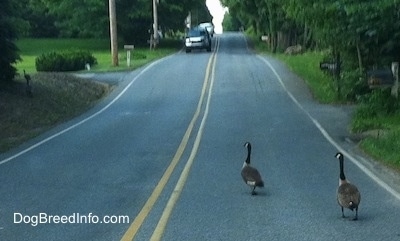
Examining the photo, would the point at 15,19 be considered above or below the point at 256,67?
above

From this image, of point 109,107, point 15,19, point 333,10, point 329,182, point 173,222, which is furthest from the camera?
point 109,107

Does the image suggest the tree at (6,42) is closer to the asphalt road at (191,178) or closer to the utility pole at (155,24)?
the asphalt road at (191,178)

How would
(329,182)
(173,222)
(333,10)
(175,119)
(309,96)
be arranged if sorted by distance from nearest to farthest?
(173,222)
(329,182)
(333,10)
(175,119)
(309,96)

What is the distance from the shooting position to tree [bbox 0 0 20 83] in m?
32.6

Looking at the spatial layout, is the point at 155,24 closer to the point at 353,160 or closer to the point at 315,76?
the point at 315,76

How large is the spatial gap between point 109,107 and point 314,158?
57.2ft

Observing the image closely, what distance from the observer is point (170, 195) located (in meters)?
13.9

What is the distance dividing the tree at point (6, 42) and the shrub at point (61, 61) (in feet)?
63.5

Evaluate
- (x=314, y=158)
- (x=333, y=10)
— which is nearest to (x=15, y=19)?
(x=333, y=10)

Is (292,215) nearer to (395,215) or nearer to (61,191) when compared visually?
(395,215)

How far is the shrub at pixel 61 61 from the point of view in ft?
179

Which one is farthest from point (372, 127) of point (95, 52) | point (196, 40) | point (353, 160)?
point (95, 52)

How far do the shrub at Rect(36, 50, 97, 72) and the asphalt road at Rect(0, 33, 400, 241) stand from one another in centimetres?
1938

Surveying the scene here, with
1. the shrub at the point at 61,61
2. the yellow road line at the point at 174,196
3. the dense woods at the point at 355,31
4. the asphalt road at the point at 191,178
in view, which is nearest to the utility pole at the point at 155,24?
the shrub at the point at 61,61
